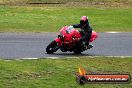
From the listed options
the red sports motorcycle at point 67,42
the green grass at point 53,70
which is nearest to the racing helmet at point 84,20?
the red sports motorcycle at point 67,42

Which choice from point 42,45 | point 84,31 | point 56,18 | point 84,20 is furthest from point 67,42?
point 56,18

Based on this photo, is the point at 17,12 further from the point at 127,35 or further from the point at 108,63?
the point at 108,63

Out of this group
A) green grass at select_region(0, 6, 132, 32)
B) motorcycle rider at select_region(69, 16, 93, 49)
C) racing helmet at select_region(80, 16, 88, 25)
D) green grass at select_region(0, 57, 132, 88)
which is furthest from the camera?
green grass at select_region(0, 6, 132, 32)

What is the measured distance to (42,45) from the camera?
21328mm

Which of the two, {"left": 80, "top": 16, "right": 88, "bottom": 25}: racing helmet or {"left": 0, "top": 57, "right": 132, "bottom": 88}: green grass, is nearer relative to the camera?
{"left": 0, "top": 57, "right": 132, "bottom": 88}: green grass

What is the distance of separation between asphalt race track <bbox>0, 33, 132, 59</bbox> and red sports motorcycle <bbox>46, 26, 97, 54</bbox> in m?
0.20

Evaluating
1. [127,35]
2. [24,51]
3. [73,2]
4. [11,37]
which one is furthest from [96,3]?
[24,51]

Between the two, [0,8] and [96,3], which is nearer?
[0,8]

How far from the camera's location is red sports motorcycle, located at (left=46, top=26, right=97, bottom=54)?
729 inches

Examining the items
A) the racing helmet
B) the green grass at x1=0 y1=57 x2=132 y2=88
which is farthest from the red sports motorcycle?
the green grass at x1=0 y1=57 x2=132 y2=88

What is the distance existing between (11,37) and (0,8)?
12.2 m

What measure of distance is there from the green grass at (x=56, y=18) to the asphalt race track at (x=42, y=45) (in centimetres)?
281

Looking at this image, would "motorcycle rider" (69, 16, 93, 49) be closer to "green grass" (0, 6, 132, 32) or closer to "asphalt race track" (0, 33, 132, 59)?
"asphalt race track" (0, 33, 132, 59)

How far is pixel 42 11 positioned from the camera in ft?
115
